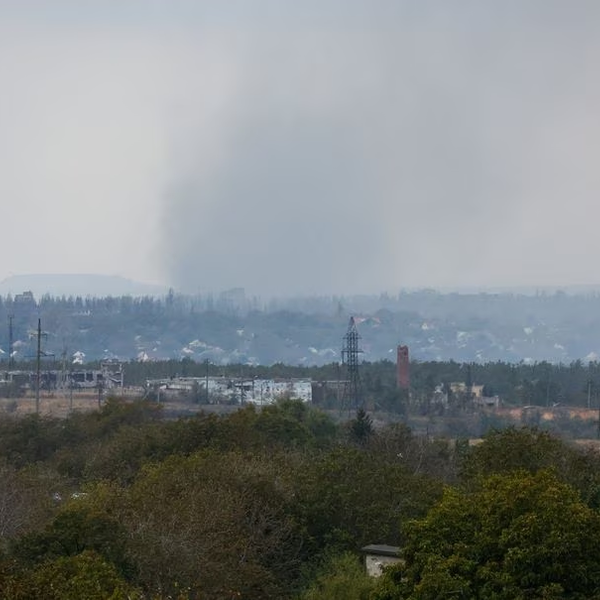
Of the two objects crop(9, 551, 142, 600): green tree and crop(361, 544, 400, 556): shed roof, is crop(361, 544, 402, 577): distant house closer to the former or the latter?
crop(361, 544, 400, 556): shed roof

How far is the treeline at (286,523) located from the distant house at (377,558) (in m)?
0.42

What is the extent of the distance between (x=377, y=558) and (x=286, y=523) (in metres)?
3.27

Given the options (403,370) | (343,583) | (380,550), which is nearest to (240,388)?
(403,370)

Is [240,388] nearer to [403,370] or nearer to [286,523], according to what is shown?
[403,370]

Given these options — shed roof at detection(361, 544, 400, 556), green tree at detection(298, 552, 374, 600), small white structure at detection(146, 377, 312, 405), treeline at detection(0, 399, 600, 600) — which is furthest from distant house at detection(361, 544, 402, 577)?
small white structure at detection(146, 377, 312, 405)

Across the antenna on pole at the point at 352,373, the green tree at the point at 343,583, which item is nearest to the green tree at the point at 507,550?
the green tree at the point at 343,583

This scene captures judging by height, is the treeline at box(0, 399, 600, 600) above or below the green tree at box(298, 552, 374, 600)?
above

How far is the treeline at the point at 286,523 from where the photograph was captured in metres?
19.0

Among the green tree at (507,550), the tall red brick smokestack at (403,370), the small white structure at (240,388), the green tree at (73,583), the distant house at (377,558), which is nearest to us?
the green tree at (73,583)

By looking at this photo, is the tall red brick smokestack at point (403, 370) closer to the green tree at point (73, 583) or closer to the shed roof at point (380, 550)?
the shed roof at point (380, 550)

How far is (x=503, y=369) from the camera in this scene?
116812 mm

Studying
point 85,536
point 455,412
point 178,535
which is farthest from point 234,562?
point 455,412

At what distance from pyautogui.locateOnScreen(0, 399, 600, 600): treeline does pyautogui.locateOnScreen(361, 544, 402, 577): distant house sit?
418mm

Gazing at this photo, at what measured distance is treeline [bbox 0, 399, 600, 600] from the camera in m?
19.0
